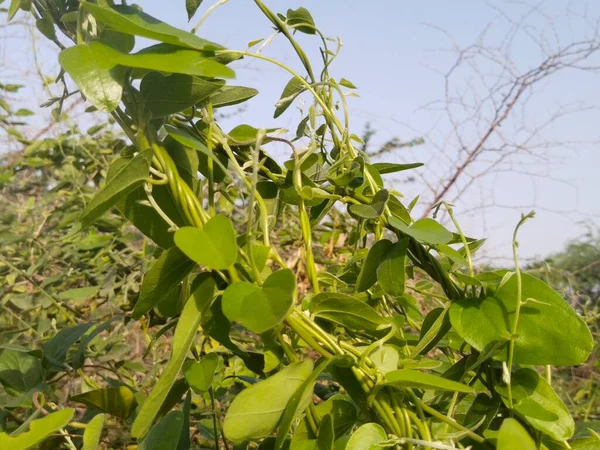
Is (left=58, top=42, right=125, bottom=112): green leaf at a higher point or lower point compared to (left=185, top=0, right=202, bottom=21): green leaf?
lower

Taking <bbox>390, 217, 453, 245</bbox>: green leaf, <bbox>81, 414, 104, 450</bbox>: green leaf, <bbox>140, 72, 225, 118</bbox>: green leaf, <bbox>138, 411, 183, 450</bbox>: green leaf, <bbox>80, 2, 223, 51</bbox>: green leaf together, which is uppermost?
<bbox>80, 2, 223, 51</bbox>: green leaf

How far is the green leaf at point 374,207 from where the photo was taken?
0.29 metres

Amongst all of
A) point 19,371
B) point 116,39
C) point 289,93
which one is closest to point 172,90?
point 116,39

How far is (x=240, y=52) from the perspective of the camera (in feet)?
0.97

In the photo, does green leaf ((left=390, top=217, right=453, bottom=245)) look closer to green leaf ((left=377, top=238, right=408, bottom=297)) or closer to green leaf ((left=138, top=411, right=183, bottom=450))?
green leaf ((left=377, top=238, right=408, bottom=297))

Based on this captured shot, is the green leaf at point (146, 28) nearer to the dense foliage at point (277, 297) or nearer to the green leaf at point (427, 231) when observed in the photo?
the dense foliage at point (277, 297)

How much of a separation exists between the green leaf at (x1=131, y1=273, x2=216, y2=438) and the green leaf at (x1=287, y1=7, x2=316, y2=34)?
0.21m

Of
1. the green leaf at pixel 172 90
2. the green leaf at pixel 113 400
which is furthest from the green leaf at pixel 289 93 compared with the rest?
the green leaf at pixel 113 400

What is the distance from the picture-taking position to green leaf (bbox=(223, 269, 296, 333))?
213 millimetres

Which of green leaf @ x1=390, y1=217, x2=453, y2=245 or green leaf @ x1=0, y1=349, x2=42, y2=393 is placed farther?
green leaf @ x1=0, y1=349, x2=42, y2=393

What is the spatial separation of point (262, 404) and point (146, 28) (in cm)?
16

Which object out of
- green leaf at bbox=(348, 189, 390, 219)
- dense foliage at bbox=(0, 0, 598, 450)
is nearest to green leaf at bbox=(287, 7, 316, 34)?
dense foliage at bbox=(0, 0, 598, 450)

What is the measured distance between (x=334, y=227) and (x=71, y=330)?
68 centimetres

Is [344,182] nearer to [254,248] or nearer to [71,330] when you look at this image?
[254,248]
